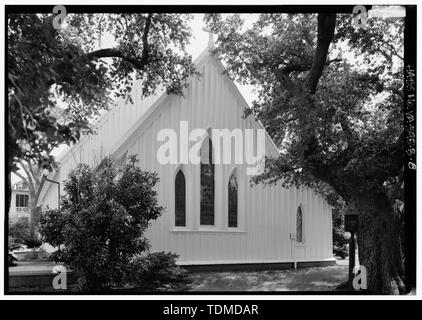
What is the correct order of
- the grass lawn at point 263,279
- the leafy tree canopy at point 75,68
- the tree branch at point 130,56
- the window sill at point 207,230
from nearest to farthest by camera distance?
the leafy tree canopy at point 75,68
the grass lawn at point 263,279
the tree branch at point 130,56
the window sill at point 207,230

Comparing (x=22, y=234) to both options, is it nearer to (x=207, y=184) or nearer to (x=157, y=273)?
(x=157, y=273)

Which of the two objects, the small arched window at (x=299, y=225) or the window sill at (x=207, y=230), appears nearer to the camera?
the window sill at (x=207, y=230)

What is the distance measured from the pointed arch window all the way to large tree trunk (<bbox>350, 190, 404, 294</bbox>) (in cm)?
192

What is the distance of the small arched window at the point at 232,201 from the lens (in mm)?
6391

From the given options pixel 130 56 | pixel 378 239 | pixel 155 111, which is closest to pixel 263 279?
pixel 378 239

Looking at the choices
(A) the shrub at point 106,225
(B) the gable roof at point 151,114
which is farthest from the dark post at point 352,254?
(A) the shrub at point 106,225

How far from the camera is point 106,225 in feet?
20.9

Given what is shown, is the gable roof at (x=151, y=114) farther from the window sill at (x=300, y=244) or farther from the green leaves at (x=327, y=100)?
the window sill at (x=300, y=244)

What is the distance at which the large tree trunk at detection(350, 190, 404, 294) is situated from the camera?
20.6 feet

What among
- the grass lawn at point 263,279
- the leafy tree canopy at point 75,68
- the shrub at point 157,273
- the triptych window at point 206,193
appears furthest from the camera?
the triptych window at point 206,193

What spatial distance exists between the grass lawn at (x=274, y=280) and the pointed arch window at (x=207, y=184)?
79cm

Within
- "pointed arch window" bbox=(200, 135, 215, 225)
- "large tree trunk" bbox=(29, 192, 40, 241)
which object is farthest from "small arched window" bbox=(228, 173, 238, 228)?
"large tree trunk" bbox=(29, 192, 40, 241)

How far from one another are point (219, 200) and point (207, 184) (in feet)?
1.42

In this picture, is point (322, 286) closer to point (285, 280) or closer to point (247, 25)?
point (285, 280)
